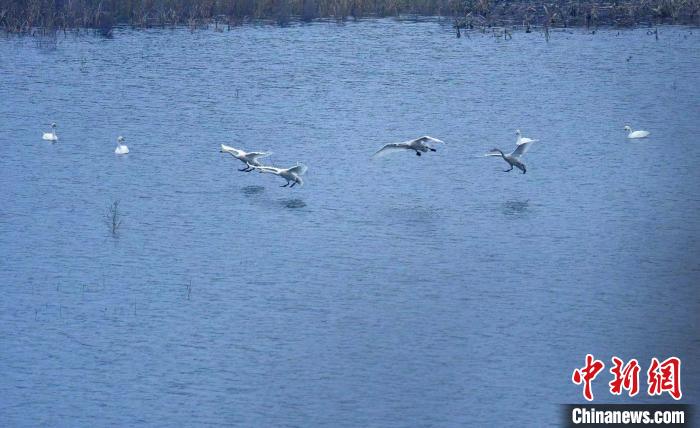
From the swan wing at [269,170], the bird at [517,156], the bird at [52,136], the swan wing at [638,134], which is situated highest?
the bird at [517,156]

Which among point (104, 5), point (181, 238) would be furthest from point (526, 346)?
point (104, 5)

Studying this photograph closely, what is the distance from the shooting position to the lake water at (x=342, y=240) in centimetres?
1845

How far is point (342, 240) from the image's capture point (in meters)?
24.9

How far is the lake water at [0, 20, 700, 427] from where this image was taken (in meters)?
18.5

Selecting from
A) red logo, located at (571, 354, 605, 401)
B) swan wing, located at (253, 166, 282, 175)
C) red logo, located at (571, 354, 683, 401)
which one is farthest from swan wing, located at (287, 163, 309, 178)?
red logo, located at (571, 354, 683, 401)

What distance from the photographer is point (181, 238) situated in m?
25.3

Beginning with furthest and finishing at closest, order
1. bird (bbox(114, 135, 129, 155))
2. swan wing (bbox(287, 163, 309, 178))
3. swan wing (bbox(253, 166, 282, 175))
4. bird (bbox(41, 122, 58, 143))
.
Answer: bird (bbox(41, 122, 58, 143)) < bird (bbox(114, 135, 129, 155)) < swan wing (bbox(253, 166, 282, 175)) < swan wing (bbox(287, 163, 309, 178))

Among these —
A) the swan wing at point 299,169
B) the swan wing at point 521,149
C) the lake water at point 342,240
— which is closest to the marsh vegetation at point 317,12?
the lake water at point 342,240

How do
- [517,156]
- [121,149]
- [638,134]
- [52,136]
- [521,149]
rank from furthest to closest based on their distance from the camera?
[52,136]
[638,134]
[121,149]
[517,156]
[521,149]

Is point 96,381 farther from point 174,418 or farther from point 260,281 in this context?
point 260,281

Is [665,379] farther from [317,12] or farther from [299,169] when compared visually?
[317,12]

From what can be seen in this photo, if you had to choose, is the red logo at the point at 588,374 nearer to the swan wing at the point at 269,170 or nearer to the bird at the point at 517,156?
the bird at the point at 517,156

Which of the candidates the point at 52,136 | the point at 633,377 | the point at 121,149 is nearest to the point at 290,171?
the point at 121,149

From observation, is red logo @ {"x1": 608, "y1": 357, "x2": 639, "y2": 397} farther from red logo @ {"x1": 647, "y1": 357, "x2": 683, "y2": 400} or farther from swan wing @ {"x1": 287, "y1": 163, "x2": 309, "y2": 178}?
swan wing @ {"x1": 287, "y1": 163, "x2": 309, "y2": 178}
